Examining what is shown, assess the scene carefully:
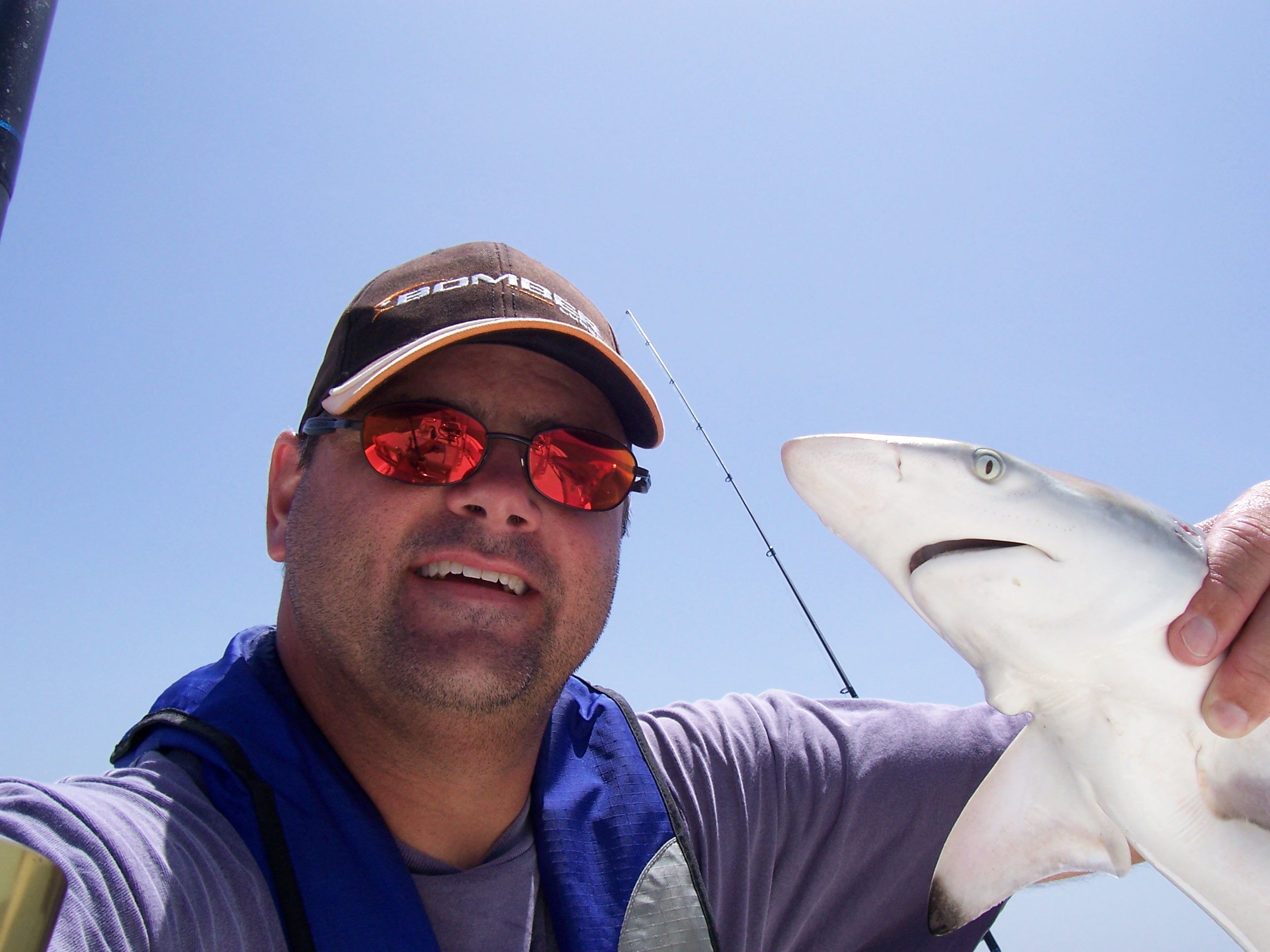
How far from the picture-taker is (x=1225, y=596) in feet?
5.82

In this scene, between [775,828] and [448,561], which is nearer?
[448,561]

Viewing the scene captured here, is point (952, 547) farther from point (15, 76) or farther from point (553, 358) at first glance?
point (15, 76)

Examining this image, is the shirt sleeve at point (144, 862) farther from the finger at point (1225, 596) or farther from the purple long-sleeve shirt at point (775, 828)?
the finger at point (1225, 596)

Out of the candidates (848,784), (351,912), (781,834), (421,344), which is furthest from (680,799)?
(421,344)

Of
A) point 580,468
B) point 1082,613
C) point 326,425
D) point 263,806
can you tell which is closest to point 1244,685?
point 1082,613

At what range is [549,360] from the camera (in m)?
2.37

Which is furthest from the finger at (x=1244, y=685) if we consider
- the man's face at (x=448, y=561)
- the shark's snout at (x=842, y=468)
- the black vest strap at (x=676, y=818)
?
the man's face at (x=448, y=561)

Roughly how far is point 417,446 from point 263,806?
94 centimetres

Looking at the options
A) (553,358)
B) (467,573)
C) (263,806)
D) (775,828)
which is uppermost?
(553,358)

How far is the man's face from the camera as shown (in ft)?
6.75

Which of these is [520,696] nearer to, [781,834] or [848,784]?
[781,834]

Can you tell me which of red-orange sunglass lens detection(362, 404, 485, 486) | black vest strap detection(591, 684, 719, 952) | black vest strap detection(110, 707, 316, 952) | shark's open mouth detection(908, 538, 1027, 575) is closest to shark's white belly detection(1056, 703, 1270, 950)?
shark's open mouth detection(908, 538, 1027, 575)


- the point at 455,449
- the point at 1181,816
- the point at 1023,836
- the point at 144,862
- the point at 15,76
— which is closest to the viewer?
the point at 15,76

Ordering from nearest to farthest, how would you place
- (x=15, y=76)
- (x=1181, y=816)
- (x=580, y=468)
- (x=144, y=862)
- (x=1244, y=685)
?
(x=15, y=76) → (x=144, y=862) → (x=1244, y=685) → (x=1181, y=816) → (x=580, y=468)
